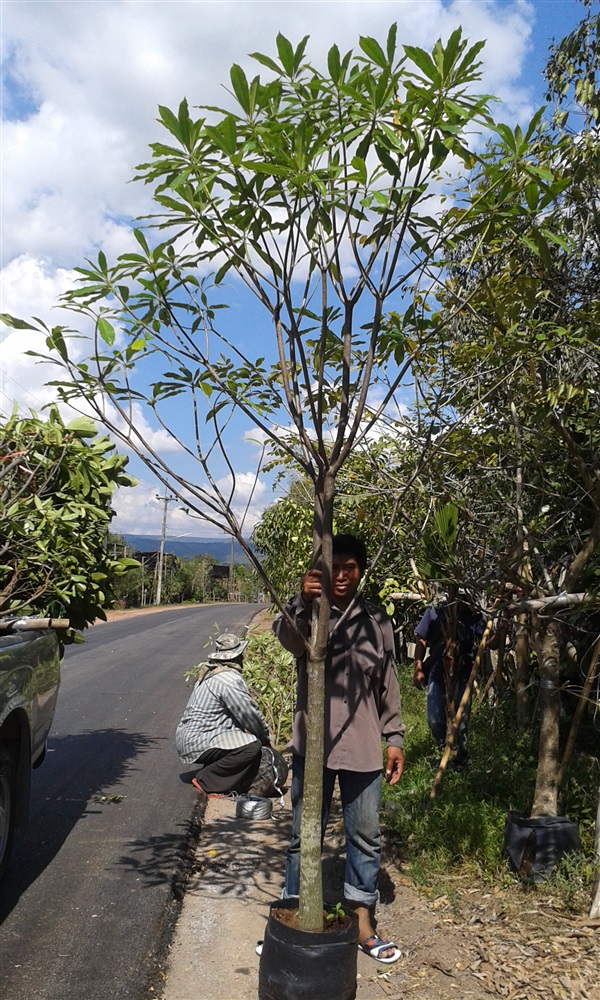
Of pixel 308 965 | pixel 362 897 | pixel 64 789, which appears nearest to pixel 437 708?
pixel 64 789

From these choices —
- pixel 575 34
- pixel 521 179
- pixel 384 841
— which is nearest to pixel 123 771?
pixel 384 841

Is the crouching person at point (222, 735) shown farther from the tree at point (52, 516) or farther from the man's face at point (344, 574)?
the man's face at point (344, 574)

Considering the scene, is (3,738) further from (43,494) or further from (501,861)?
(501,861)

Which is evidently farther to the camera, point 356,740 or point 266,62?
point 356,740

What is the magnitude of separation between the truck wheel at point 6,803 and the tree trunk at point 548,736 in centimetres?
291

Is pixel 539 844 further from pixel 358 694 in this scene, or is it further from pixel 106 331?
pixel 106 331

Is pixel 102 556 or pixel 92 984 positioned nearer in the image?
pixel 92 984

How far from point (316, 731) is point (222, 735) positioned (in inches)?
123

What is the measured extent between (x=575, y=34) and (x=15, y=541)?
5888 mm

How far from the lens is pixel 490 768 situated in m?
6.32

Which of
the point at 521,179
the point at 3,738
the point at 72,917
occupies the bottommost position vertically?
the point at 72,917

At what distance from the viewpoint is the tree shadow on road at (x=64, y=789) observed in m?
5.13

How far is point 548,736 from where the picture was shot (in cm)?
491

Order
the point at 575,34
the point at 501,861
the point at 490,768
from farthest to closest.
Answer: the point at 575,34 < the point at 490,768 < the point at 501,861
